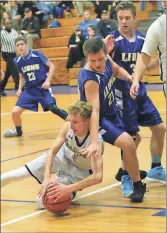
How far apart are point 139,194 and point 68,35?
13196mm

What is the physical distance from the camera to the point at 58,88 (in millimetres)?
16188

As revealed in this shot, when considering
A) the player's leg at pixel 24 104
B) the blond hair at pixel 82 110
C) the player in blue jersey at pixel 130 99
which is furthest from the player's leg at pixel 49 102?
the blond hair at pixel 82 110

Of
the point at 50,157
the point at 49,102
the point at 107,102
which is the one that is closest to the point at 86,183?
the point at 50,157

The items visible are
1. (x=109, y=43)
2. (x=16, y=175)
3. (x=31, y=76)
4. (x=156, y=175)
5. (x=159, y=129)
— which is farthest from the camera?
(x=31, y=76)

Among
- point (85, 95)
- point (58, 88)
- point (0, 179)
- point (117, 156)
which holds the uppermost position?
point (85, 95)

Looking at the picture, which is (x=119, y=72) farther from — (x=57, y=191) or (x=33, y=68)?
(x=33, y=68)

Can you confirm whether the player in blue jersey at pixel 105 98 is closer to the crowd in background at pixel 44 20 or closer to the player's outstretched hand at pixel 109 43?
the player's outstretched hand at pixel 109 43

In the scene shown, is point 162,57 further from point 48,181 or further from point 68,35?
point 68,35

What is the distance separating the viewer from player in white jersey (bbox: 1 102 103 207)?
4.85 meters

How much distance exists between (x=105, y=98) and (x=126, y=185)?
0.93 meters

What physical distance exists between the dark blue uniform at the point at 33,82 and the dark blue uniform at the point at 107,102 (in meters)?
3.56

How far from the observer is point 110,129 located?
204 inches

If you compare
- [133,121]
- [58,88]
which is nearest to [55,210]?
[133,121]

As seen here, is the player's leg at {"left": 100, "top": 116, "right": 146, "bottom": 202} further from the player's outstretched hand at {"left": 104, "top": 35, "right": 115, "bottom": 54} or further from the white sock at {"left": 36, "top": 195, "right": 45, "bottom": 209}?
the white sock at {"left": 36, "top": 195, "right": 45, "bottom": 209}
